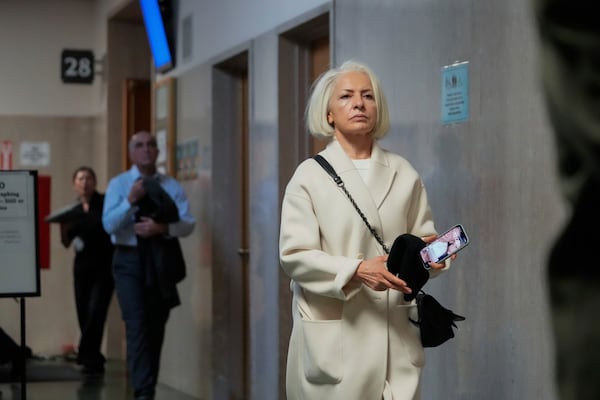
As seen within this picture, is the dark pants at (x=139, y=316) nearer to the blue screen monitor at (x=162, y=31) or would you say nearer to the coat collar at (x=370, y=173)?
the blue screen monitor at (x=162, y=31)

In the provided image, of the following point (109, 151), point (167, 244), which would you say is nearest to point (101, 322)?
point (109, 151)

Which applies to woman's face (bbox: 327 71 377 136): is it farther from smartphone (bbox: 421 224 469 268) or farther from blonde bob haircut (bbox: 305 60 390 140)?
smartphone (bbox: 421 224 469 268)

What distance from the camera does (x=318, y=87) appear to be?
410 centimetres

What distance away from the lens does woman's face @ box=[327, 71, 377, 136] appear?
400 cm

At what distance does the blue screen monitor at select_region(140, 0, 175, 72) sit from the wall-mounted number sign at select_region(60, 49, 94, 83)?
3842 millimetres

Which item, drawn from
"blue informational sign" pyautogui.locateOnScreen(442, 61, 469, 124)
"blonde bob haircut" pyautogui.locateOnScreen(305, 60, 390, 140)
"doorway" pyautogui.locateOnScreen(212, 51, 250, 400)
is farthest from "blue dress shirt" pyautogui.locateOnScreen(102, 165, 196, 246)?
"blonde bob haircut" pyautogui.locateOnScreen(305, 60, 390, 140)

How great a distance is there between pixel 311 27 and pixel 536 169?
9.08ft

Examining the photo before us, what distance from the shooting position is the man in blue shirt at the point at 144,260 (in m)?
7.92

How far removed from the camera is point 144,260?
7.98 metres

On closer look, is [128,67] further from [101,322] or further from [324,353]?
[324,353]

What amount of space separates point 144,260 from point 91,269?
311 centimetres

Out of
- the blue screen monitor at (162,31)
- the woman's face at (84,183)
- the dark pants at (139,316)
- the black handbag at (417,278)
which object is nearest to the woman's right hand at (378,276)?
the black handbag at (417,278)

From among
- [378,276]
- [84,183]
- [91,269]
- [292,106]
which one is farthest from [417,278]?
[84,183]

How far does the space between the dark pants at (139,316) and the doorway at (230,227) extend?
1.91 ft
